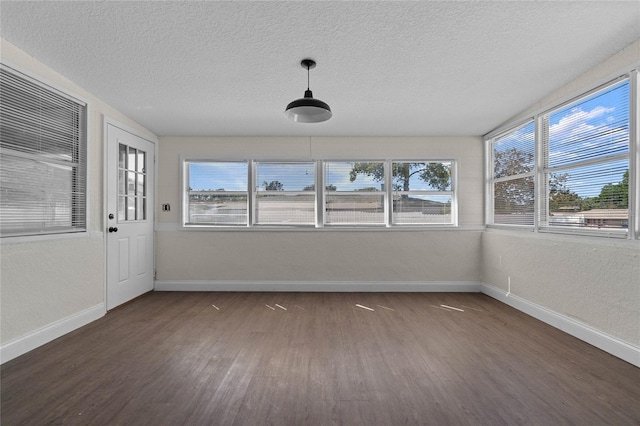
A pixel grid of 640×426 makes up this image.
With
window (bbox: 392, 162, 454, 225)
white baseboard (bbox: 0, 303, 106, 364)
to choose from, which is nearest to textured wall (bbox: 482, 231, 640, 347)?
window (bbox: 392, 162, 454, 225)

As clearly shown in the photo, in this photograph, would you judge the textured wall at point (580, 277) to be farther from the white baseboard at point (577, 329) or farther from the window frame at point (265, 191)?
the window frame at point (265, 191)

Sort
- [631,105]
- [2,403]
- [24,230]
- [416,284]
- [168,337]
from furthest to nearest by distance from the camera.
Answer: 1. [416,284]
2. [168,337]
3. [24,230]
4. [631,105]
5. [2,403]

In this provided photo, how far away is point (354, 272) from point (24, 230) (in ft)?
13.1

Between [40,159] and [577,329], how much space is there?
5644 millimetres

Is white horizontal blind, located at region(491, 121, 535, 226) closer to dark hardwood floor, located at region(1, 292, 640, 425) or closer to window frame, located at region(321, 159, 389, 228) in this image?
dark hardwood floor, located at region(1, 292, 640, 425)

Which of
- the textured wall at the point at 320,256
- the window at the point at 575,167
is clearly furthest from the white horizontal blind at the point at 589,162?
the textured wall at the point at 320,256

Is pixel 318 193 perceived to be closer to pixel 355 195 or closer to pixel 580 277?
pixel 355 195

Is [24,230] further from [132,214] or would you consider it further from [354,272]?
[354,272]

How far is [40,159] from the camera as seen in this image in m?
2.85

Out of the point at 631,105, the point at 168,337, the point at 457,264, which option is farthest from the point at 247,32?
the point at 457,264

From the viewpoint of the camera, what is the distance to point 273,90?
3182 millimetres

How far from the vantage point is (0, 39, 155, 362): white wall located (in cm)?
254

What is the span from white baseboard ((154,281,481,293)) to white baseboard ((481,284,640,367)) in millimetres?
708

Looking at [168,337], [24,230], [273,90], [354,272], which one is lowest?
[168,337]
